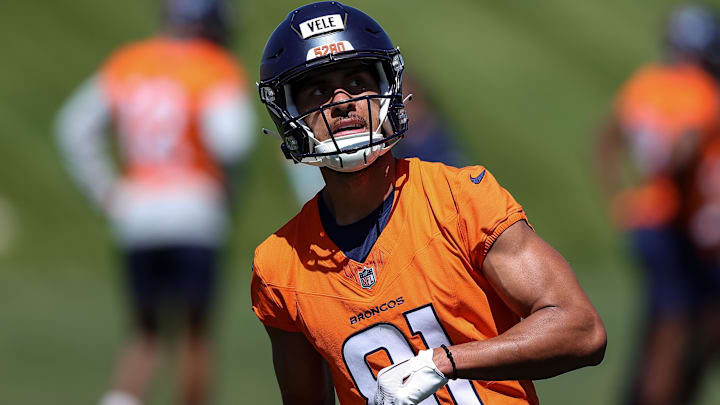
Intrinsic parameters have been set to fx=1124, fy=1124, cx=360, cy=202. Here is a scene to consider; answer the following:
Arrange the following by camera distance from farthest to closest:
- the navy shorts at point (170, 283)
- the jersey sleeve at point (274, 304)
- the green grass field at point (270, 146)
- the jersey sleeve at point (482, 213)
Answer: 1. the green grass field at point (270, 146)
2. the navy shorts at point (170, 283)
3. the jersey sleeve at point (274, 304)
4. the jersey sleeve at point (482, 213)

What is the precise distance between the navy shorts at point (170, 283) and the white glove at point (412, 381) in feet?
12.3

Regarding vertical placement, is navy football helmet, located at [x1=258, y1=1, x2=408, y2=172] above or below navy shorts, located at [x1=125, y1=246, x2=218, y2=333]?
above

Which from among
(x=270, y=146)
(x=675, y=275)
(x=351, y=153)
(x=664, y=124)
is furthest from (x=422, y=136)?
(x=270, y=146)

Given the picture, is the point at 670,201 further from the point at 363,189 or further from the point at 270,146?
the point at 270,146

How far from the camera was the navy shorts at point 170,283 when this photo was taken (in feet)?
20.4

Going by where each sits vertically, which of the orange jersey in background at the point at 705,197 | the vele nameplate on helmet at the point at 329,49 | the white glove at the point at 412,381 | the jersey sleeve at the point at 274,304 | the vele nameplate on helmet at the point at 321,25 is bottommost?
the orange jersey in background at the point at 705,197

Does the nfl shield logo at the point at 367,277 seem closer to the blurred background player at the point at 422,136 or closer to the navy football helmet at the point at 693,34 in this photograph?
the blurred background player at the point at 422,136

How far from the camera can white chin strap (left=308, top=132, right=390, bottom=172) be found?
9.38 ft

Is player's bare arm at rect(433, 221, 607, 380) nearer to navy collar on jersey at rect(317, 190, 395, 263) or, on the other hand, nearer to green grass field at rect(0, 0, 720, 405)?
navy collar on jersey at rect(317, 190, 395, 263)

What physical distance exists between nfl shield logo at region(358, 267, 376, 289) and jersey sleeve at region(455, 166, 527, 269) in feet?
0.87

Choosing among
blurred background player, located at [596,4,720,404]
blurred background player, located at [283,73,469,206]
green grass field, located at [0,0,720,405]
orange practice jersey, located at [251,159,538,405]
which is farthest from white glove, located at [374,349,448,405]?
green grass field, located at [0,0,720,405]

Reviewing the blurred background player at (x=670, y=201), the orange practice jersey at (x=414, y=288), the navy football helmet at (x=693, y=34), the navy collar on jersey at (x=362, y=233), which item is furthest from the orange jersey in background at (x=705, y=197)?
the navy collar on jersey at (x=362, y=233)

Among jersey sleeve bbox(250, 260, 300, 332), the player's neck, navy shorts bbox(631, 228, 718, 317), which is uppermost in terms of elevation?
the player's neck

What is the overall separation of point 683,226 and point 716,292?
412 mm
